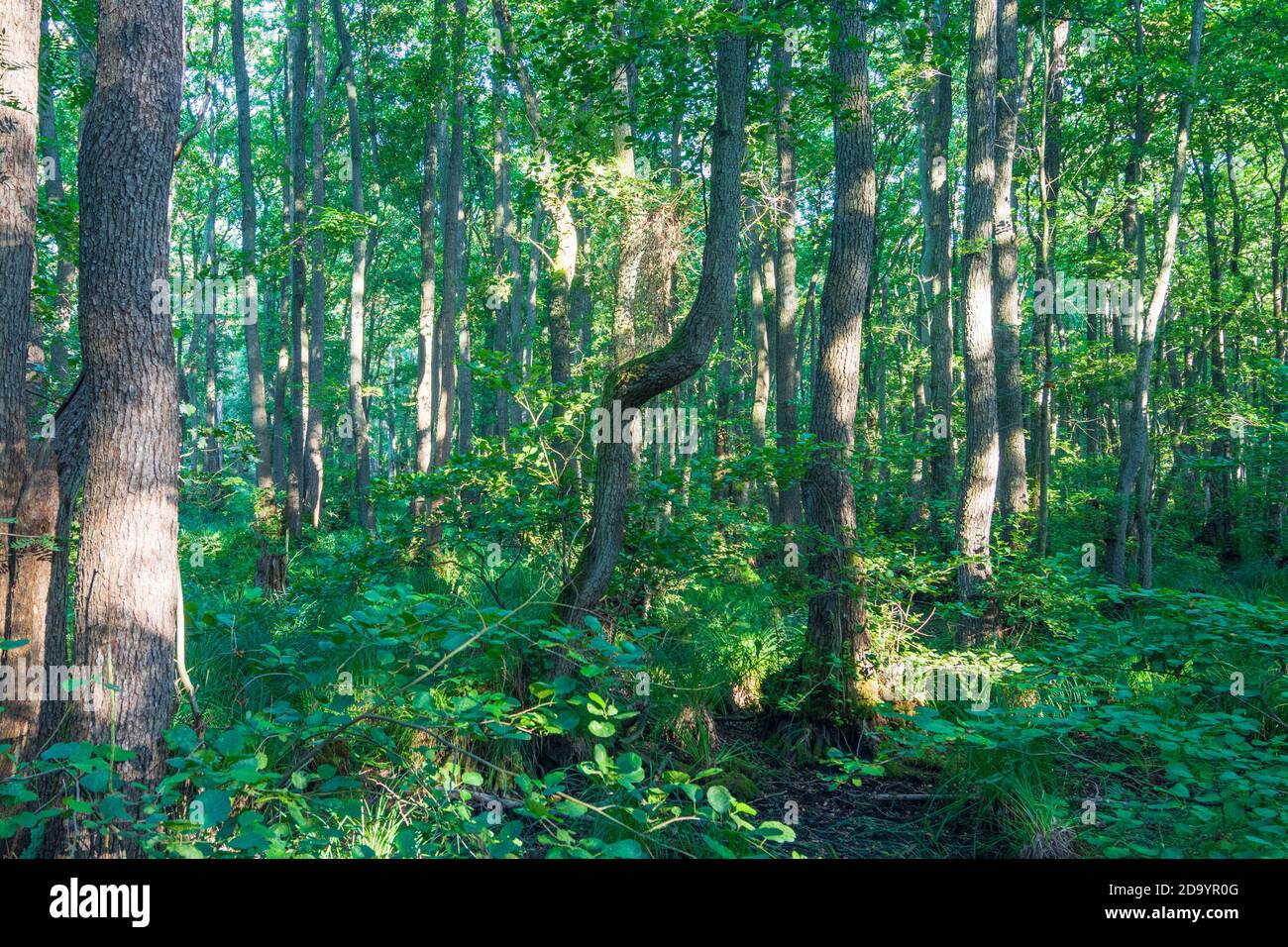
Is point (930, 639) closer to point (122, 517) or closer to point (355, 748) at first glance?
point (355, 748)

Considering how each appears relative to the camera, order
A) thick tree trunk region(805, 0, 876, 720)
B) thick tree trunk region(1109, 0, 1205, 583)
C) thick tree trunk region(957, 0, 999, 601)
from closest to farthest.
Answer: thick tree trunk region(805, 0, 876, 720) → thick tree trunk region(957, 0, 999, 601) → thick tree trunk region(1109, 0, 1205, 583)

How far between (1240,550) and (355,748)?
17814mm

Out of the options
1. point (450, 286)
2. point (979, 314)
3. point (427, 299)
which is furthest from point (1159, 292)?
point (427, 299)

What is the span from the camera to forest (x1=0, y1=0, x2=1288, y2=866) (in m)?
3.82

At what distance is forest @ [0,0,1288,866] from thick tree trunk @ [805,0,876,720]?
40 millimetres

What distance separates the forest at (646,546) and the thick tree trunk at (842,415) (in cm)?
4

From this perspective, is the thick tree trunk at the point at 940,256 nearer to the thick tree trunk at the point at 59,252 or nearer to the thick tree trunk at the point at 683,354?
the thick tree trunk at the point at 683,354

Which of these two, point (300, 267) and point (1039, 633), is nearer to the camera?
point (1039, 633)

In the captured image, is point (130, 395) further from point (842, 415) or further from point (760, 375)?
point (760, 375)

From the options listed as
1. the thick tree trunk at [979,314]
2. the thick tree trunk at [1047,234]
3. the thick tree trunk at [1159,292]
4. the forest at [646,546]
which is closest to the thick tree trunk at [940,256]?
the forest at [646,546]

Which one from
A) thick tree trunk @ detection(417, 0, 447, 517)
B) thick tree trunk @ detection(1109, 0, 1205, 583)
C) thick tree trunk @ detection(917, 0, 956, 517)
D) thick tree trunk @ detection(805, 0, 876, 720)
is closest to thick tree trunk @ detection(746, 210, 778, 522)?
thick tree trunk @ detection(917, 0, 956, 517)

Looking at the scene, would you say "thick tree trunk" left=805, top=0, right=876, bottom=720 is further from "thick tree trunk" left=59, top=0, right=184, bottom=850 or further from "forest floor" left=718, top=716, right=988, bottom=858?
"thick tree trunk" left=59, top=0, right=184, bottom=850

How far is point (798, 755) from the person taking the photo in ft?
22.9
